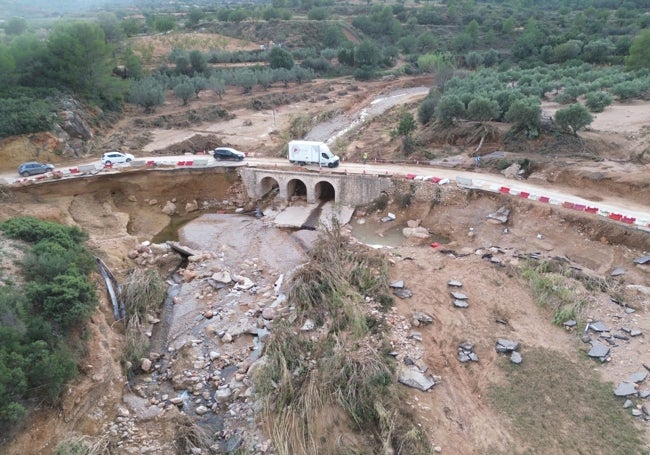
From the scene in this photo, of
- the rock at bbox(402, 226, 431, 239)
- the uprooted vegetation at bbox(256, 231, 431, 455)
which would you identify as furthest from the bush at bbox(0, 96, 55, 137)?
the rock at bbox(402, 226, 431, 239)

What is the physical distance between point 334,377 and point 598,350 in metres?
12.3

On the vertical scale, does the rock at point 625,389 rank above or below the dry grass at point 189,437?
above

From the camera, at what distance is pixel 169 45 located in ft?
295

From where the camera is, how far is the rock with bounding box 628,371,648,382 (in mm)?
19516

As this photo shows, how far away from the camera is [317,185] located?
40219 millimetres

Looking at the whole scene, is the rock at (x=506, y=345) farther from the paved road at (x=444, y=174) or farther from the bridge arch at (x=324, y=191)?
the bridge arch at (x=324, y=191)

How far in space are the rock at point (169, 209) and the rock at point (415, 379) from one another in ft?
86.0

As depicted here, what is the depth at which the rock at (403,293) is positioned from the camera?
26.0 meters

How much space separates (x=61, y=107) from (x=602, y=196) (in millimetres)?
48295

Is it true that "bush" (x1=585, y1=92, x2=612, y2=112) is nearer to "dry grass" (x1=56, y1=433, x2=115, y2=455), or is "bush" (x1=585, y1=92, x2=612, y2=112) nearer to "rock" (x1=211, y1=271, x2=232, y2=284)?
"rock" (x1=211, y1=271, x2=232, y2=284)

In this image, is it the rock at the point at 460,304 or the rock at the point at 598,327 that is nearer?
the rock at the point at 598,327

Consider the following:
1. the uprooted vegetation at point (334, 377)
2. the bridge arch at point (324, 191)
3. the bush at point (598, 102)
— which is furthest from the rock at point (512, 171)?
the bush at point (598, 102)

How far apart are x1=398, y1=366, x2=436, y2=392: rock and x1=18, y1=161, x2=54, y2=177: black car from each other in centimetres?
3287

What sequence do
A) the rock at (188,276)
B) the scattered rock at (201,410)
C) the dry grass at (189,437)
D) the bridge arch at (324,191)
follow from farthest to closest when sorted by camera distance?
the bridge arch at (324,191) < the rock at (188,276) < the scattered rock at (201,410) < the dry grass at (189,437)
